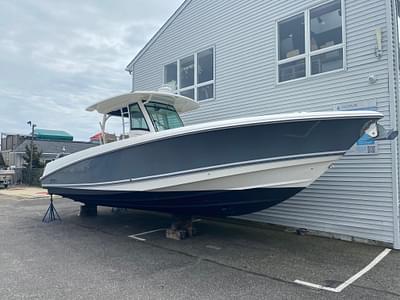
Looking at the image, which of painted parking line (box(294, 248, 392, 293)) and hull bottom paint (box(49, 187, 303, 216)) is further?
hull bottom paint (box(49, 187, 303, 216))

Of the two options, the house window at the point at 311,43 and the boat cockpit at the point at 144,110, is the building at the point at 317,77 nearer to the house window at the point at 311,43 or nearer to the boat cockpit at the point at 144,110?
the house window at the point at 311,43

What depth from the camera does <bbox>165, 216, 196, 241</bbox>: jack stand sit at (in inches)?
233

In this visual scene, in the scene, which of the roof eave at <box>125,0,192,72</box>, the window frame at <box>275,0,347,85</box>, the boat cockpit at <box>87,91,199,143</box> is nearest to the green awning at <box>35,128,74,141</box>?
the roof eave at <box>125,0,192,72</box>

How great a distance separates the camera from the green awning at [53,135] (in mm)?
34359

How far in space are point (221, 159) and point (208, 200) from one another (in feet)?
2.73

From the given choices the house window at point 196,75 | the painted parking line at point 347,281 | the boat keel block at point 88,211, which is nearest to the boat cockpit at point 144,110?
the house window at point 196,75

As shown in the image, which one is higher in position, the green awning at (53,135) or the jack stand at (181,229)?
the green awning at (53,135)

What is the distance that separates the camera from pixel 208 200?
507 cm

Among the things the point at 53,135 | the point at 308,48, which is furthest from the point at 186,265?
the point at 53,135

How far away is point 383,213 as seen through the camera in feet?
17.6

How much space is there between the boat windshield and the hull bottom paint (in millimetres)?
1351

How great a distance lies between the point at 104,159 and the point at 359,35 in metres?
5.12

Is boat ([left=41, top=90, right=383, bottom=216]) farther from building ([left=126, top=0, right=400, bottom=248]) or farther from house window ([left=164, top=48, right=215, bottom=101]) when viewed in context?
house window ([left=164, top=48, right=215, bottom=101])

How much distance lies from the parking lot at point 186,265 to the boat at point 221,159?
0.74 metres
